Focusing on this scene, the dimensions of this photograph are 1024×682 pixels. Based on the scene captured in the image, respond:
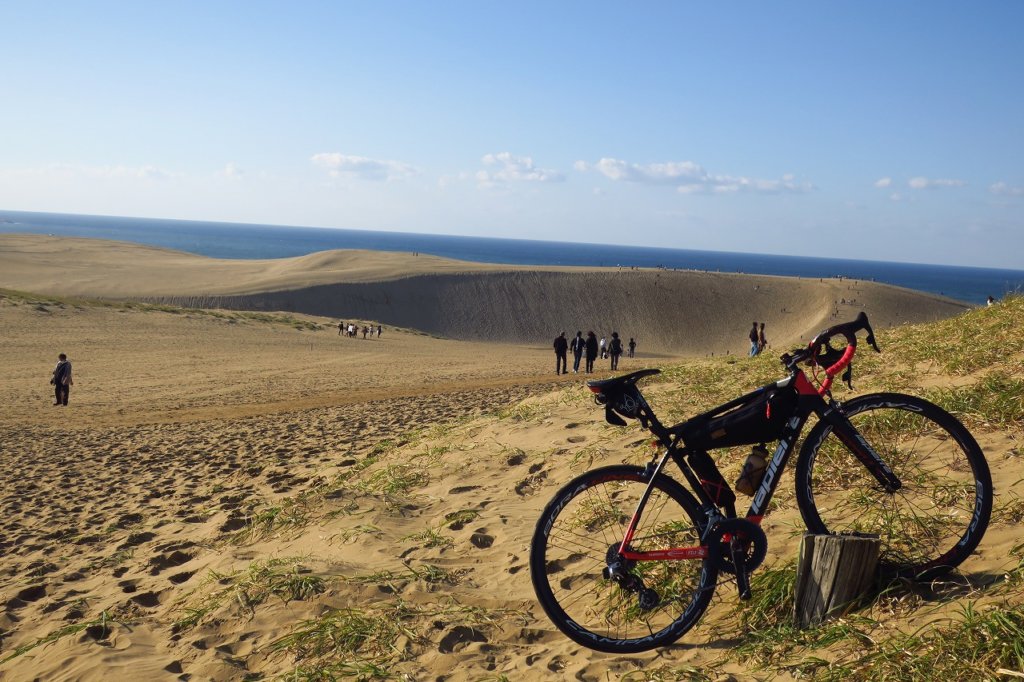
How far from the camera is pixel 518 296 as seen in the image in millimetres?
78750

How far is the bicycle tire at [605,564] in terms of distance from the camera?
13.9 ft

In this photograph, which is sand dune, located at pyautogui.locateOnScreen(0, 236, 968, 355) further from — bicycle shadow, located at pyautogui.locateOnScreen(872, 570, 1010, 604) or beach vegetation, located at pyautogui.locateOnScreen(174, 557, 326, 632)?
bicycle shadow, located at pyautogui.locateOnScreen(872, 570, 1010, 604)

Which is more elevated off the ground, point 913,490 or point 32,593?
point 913,490

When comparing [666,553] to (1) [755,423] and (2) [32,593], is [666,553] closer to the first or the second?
(1) [755,423]

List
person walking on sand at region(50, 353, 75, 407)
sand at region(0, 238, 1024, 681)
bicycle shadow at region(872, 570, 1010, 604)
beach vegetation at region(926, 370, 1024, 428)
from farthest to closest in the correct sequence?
person walking on sand at region(50, 353, 75, 407)
beach vegetation at region(926, 370, 1024, 428)
sand at region(0, 238, 1024, 681)
bicycle shadow at region(872, 570, 1010, 604)

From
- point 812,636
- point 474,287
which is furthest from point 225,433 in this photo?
point 474,287

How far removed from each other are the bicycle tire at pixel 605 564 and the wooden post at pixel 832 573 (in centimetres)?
48

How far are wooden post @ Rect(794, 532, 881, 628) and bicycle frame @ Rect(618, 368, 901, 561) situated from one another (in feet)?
1.11

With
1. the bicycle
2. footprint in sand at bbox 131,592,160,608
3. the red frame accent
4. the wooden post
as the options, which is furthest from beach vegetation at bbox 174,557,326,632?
the wooden post

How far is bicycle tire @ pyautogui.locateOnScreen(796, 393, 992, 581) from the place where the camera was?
416 centimetres

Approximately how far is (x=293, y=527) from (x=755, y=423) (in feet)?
16.4

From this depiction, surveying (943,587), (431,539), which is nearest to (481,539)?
(431,539)

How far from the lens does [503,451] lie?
30.4ft

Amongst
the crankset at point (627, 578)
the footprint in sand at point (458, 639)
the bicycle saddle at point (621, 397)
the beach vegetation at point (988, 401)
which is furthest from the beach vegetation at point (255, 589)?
the beach vegetation at point (988, 401)
